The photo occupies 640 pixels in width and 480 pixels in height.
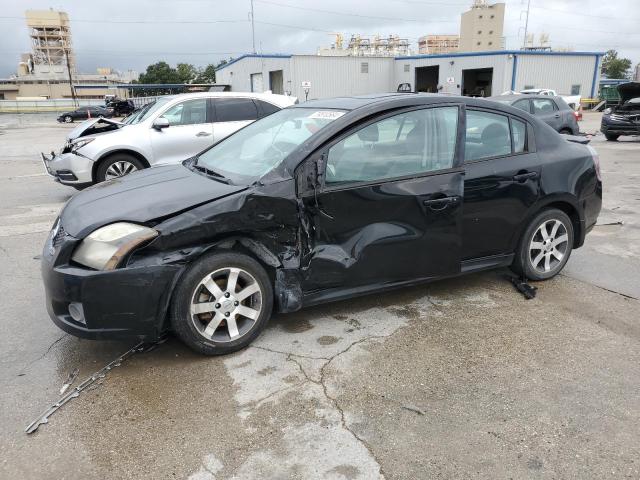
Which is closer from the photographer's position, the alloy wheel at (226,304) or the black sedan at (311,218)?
the black sedan at (311,218)

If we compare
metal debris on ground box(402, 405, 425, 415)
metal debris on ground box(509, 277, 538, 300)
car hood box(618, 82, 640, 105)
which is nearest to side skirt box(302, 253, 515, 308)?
metal debris on ground box(509, 277, 538, 300)

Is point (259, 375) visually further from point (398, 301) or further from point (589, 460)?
point (589, 460)

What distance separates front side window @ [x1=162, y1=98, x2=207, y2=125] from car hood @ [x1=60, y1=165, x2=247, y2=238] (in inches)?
198

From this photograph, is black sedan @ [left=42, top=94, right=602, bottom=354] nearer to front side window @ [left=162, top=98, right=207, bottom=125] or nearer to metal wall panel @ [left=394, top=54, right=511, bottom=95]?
front side window @ [left=162, top=98, right=207, bottom=125]

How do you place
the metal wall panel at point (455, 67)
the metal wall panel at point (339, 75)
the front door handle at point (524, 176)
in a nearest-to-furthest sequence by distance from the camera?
the front door handle at point (524, 176) → the metal wall panel at point (455, 67) → the metal wall panel at point (339, 75)

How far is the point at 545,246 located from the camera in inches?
182

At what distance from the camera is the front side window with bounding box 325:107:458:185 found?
12.1 ft

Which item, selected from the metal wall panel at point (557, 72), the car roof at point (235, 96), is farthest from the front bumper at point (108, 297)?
the metal wall panel at point (557, 72)

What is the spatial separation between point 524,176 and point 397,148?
3.95 feet

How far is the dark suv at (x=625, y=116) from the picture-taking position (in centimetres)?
1731

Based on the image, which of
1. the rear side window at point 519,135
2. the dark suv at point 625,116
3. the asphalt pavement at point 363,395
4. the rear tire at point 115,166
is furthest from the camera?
the dark suv at point 625,116

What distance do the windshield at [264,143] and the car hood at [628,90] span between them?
15998 mm

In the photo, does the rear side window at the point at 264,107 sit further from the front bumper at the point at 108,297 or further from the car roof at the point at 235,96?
the front bumper at the point at 108,297

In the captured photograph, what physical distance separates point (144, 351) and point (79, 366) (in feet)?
1.34
